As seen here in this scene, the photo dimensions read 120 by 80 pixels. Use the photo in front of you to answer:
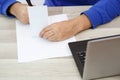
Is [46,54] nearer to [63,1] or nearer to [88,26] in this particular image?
[88,26]

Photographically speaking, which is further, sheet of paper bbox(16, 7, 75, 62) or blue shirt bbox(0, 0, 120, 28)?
blue shirt bbox(0, 0, 120, 28)

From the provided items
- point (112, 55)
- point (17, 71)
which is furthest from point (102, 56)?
point (17, 71)

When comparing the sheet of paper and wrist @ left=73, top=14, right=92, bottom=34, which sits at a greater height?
wrist @ left=73, top=14, right=92, bottom=34

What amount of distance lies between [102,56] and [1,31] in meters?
0.52

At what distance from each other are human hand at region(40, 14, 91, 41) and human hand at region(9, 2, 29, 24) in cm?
14

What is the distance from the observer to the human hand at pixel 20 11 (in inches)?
42.3

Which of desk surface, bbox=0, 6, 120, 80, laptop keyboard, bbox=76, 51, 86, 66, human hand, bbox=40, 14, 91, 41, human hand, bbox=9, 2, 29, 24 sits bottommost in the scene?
desk surface, bbox=0, 6, 120, 80

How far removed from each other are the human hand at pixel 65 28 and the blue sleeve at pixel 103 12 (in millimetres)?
27

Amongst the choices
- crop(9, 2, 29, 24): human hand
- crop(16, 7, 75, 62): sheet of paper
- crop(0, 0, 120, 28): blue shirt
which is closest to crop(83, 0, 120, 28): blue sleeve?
crop(0, 0, 120, 28): blue shirt

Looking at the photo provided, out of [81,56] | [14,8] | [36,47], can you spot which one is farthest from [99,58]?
[14,8]

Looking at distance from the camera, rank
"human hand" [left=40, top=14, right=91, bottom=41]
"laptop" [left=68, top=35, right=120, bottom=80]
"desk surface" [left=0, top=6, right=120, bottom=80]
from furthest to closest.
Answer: "human hand" [left=40, top=14, right=91, bottom=41]
"desk surface" [left=0, top=6, right=120, bottom=80]
"laptop" [left=68, top=35, right=120, bottom=80]

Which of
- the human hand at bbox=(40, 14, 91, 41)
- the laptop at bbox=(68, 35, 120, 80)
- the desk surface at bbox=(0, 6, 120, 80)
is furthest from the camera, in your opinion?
the human hand at bbox=(40, 14, 91, 41)

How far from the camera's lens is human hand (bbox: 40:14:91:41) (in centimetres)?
99

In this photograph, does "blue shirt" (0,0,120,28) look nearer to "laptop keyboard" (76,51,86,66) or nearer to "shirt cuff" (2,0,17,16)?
"shirt cuff" (2,0,17,16)
